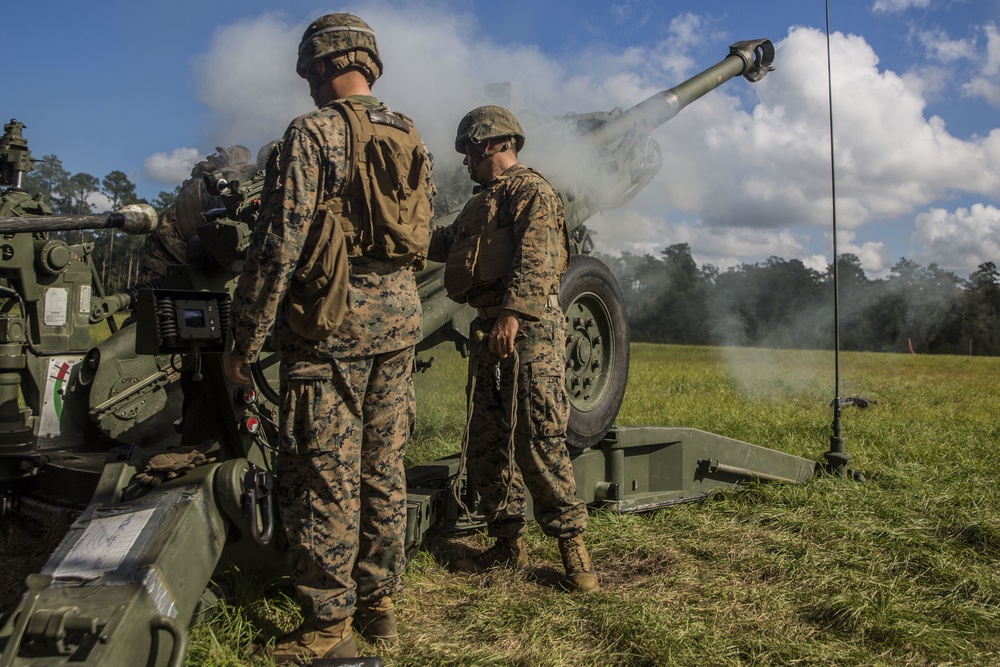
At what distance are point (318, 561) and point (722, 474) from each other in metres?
2.88

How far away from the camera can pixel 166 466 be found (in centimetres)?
276

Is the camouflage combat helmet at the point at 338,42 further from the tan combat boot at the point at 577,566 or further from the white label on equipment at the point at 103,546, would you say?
the tan combat boot at the point at 577,566

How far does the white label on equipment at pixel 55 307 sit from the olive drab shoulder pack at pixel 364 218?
9.41 feet

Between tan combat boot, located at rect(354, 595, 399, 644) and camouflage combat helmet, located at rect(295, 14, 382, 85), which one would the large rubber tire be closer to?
tan combat boot, located at rect(354, 595, 399, 644)

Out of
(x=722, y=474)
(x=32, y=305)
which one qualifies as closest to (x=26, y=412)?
(x=32, y=305)

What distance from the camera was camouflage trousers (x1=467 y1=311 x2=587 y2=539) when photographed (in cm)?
371

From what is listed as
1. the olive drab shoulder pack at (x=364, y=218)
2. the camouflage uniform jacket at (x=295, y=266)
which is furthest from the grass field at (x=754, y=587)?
the olive drab shoulder pack at (x=364, y=218)

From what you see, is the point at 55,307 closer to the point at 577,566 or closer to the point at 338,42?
the point at 338,42

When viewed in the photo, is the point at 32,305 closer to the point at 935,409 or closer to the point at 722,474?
the point at 722,474

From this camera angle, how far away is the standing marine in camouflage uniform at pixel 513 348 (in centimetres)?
358

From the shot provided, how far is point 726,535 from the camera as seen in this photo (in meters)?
4.28

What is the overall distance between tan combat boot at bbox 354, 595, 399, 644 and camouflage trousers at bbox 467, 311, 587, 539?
35.6 inches

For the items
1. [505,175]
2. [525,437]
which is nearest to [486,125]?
[505,175]

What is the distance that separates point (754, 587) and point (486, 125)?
2.26m
